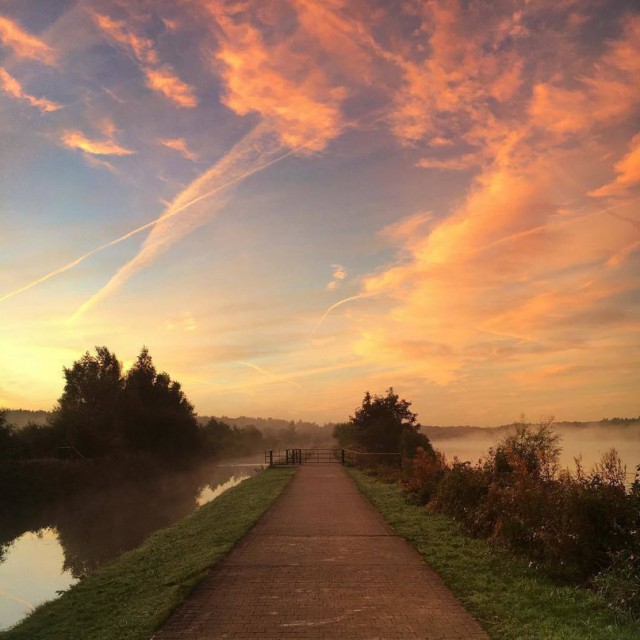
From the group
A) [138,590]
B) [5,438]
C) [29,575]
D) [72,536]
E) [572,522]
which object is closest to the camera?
[572,522]

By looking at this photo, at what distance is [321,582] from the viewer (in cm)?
822

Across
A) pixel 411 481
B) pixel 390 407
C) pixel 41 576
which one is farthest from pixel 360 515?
pixel 390 407

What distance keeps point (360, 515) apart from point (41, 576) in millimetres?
8483

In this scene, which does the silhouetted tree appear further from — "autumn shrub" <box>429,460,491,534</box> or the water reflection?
"autumn shrub" <box>429,460,491,534</box>

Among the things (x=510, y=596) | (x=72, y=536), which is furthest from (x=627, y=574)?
(x=72, y=536)

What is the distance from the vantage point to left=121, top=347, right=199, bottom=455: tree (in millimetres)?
55531

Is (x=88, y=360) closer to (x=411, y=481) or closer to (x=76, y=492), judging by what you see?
(x=76, y=492)

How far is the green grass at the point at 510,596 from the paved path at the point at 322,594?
0.28 metres

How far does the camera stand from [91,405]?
54.2 m

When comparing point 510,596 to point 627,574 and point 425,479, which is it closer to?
point 627,574

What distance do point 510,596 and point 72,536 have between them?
18.0 m

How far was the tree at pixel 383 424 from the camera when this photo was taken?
164 feet

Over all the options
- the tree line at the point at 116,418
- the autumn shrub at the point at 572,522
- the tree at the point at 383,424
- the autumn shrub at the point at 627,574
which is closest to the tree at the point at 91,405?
the tree line at the point at 116,418

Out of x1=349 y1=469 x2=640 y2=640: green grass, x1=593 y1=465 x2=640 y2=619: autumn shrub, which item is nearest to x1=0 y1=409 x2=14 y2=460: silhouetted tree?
x1=349 y1=469 x2=640 y2=640: green grass
